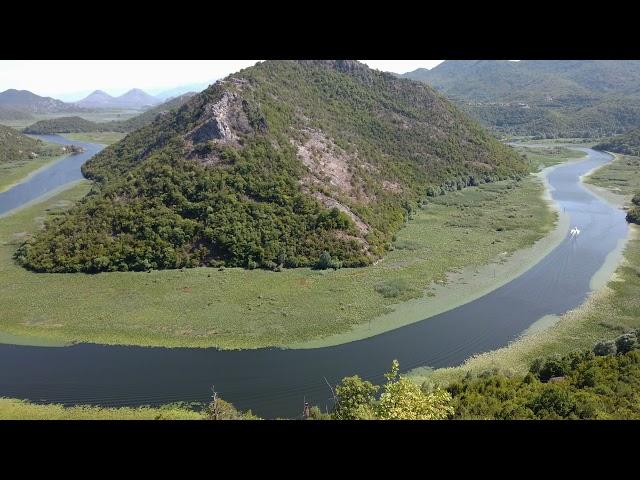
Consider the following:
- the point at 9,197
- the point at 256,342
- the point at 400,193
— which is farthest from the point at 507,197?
the point at 9,197

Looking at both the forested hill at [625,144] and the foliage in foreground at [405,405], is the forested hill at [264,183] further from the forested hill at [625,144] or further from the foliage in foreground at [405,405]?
the forested hill at [625,144]

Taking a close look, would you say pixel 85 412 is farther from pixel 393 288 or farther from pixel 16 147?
pixel 16 147

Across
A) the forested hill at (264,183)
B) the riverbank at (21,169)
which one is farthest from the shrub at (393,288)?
the riverbank at (21,169)

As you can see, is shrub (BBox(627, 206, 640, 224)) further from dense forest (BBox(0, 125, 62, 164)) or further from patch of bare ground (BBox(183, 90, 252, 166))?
dense forest (BBox(0, 125, 62, 164))

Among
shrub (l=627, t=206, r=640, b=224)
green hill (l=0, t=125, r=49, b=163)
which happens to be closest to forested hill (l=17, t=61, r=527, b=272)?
shrub (l=627, t=206, r=640, b=224)

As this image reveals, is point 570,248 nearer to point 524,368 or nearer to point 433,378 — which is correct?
point 524,368

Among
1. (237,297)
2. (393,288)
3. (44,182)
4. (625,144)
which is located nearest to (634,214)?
(393,288)
